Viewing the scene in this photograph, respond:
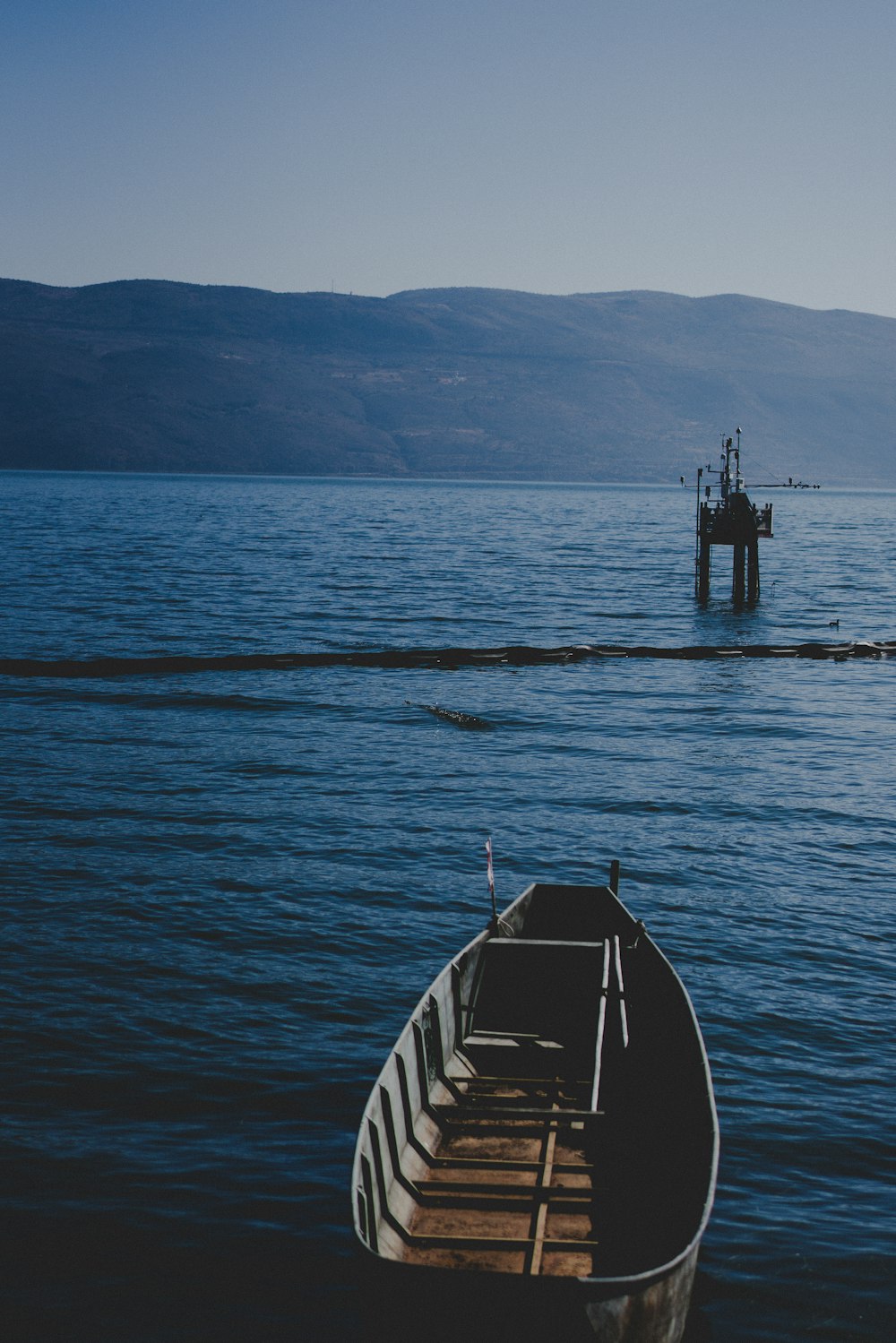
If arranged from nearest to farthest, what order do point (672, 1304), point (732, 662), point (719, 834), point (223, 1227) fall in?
point (672, 1304), point (223, 1227), point (719, 834), point (732, 662)

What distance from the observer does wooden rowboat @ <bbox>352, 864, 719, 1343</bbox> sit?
9992mm

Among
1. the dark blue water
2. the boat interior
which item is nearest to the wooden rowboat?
the boat interior

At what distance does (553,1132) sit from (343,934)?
8255 millimetres

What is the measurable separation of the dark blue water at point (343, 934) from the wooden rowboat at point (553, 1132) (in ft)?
3.99

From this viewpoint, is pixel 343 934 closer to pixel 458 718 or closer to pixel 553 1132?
pixel 553 1132

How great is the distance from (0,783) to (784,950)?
18.7 m

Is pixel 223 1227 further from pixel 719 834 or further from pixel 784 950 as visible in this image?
pixel 719 834

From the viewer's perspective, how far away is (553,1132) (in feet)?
41.7

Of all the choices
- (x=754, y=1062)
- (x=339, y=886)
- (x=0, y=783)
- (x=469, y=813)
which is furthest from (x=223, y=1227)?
(x=0, y=783)

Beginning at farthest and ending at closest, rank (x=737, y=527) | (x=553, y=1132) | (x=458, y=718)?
(x=737, y=527), (x=458, y=718), (x=553, y=1132)

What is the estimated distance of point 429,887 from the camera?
2298cm

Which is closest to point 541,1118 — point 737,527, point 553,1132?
point 553,1132

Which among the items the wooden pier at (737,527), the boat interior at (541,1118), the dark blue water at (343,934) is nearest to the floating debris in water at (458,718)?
the dark blue water at (343,934)

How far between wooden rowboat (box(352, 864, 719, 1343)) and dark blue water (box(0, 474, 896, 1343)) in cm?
122
